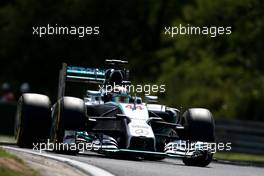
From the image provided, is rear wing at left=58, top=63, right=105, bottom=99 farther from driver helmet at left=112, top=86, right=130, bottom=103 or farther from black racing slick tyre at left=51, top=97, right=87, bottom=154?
black racing slick tyre at left=51, top=97, right=87, bottom=154

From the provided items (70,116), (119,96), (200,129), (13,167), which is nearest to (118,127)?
(70,116)

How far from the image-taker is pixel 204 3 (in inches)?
1454

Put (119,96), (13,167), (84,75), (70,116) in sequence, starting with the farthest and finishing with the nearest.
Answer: (84,75)
(119,96)
(70,116)
(13,167)

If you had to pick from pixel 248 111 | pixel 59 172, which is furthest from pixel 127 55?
pixel 59 172

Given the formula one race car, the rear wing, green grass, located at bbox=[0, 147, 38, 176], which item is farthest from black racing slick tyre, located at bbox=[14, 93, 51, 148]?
green grass, located at bbox=[0, 147, 38, 176]

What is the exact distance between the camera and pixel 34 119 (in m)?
15.3

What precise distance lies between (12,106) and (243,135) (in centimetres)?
733

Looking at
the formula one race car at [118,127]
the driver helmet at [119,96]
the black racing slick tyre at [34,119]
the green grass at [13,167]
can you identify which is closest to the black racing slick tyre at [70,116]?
the formula one race car at [118,127]

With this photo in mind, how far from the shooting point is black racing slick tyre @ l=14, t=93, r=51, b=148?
1533 cm

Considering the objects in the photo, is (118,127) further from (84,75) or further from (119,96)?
(84,75)

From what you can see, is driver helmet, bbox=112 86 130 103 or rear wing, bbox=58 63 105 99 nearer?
driver helmet, bbox=112 86 130 103

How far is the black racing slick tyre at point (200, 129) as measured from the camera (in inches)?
605

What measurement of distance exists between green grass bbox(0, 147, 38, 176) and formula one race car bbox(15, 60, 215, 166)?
4.11 m

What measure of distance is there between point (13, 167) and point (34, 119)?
5.33m
